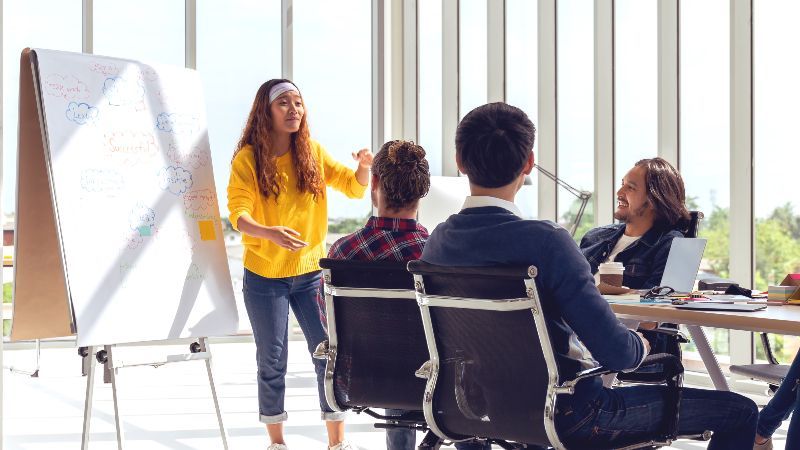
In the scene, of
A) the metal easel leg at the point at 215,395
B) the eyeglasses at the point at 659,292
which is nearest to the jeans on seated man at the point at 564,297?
the eyeglasses at the point at 659,292

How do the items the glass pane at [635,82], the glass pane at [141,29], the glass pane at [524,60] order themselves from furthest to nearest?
the glass pane at [141,29], the glass pane at [524,60], the glass pane at [635,82]

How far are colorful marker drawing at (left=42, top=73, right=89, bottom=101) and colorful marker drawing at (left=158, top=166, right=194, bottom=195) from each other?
15.9 inches

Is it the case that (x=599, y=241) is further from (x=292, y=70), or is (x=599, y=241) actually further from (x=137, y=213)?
(x=292, y=70)

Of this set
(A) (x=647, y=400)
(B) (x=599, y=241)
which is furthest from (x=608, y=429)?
(B) (x=599, y=241)

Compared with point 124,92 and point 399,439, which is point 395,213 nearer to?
point 399,439

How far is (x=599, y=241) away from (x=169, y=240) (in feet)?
5.26

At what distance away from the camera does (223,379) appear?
6.56m

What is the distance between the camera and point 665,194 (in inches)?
134

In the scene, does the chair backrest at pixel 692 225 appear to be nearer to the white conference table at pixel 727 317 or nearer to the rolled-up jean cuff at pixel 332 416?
the white conference table at pixel 727 317

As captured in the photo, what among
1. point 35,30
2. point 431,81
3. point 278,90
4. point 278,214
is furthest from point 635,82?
point 35,30

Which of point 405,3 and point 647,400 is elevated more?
point 405,3

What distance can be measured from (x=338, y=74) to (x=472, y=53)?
1.49 metres

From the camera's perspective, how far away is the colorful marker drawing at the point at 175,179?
3.72 m

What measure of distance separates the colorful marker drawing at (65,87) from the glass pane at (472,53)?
12.9ft
